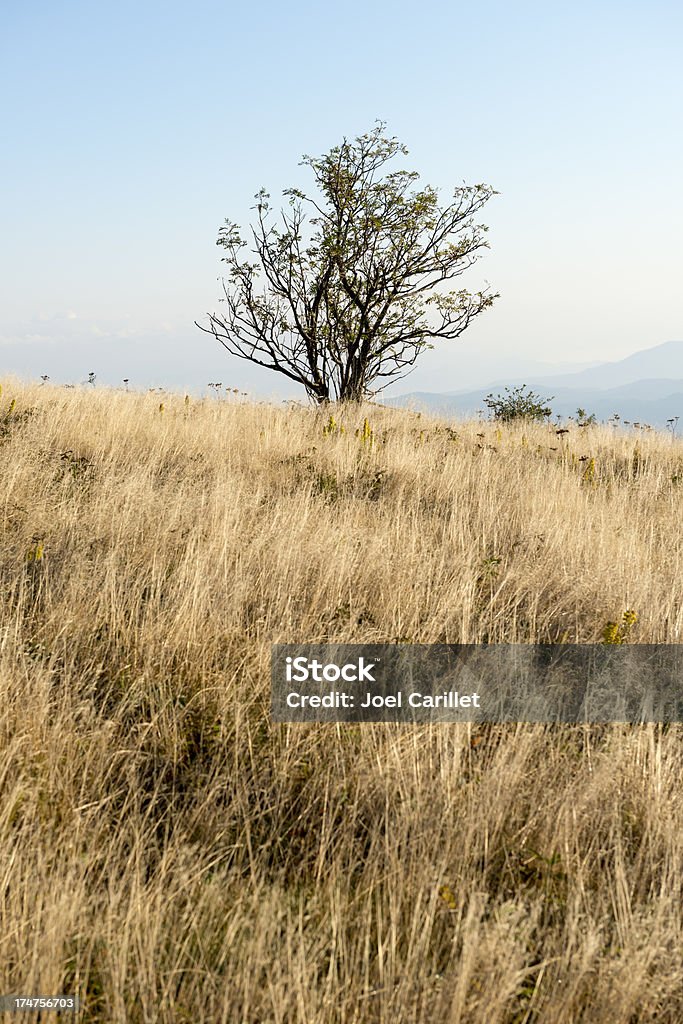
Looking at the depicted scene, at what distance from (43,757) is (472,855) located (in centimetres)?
149

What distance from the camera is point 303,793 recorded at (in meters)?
2.72

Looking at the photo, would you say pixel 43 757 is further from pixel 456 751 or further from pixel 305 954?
pixel 456 751

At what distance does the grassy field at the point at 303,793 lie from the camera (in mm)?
1969

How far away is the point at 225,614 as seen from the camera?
388 cm

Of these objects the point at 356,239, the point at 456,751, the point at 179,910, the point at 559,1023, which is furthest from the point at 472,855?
the point at 356,239
